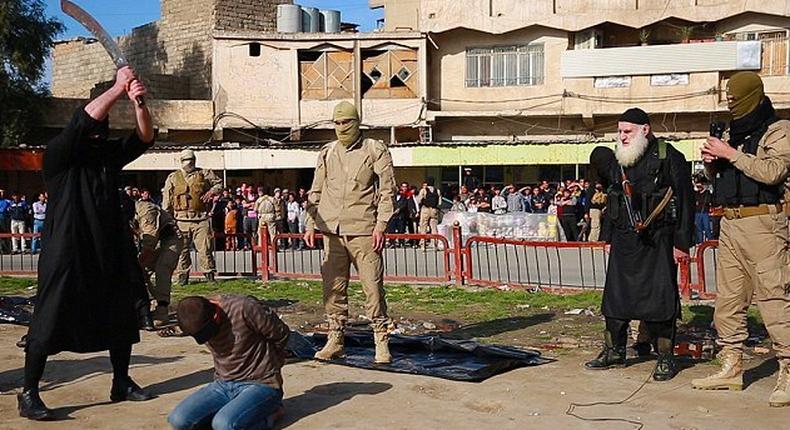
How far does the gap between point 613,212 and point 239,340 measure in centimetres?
315

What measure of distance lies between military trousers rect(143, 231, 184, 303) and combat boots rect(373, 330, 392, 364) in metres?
3.52

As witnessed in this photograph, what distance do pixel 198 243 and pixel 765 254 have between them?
30.8 feet

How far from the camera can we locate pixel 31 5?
31188mm

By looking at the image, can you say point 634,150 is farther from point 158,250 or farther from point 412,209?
point 412,209

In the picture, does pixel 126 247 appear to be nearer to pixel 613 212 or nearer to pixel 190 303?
pixel 190 303

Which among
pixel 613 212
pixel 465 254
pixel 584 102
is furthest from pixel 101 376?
pixel 584 102

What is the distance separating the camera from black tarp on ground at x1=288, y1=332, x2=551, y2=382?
22.5 feet

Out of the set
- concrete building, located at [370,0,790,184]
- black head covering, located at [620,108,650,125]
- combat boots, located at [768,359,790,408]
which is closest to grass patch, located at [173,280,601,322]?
black head covering, located at [620,108,650,125]

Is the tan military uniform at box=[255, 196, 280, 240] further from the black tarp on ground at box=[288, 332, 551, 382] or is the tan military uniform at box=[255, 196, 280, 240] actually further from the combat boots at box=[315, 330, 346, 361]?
the combat boots at box=[315, 330, 346, 361]

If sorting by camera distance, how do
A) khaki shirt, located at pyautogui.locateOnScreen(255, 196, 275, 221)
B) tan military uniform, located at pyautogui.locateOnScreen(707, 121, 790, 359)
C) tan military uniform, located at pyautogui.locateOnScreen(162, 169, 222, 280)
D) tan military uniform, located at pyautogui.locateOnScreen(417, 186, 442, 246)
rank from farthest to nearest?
tan military uniform, located at pyautogui.locateOnScreen(417, 186, 442, 246) < khaki shirt, located at pyautogui.locateOnScreen(255, 196, 275, 221) < tan military uniform, located at pyautogui.locateOnScreen(162, 169, 222, 280) < tan military uniform, located at pyautogui.locateOnScreen(707, 121, 790, 359)

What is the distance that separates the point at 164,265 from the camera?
986 cm

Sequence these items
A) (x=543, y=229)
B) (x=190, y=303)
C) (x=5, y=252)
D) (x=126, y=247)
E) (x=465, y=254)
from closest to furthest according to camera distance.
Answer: (x=190, y=303) → (x=126, y=247) → (x=465, y=254) → (x=5, y=252) → (x=543, y=229)

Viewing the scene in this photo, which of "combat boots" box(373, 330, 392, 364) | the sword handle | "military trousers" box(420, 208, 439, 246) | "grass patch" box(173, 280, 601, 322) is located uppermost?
the sword handle

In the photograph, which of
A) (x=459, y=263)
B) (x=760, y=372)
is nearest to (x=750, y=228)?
(x=760, y=372)
